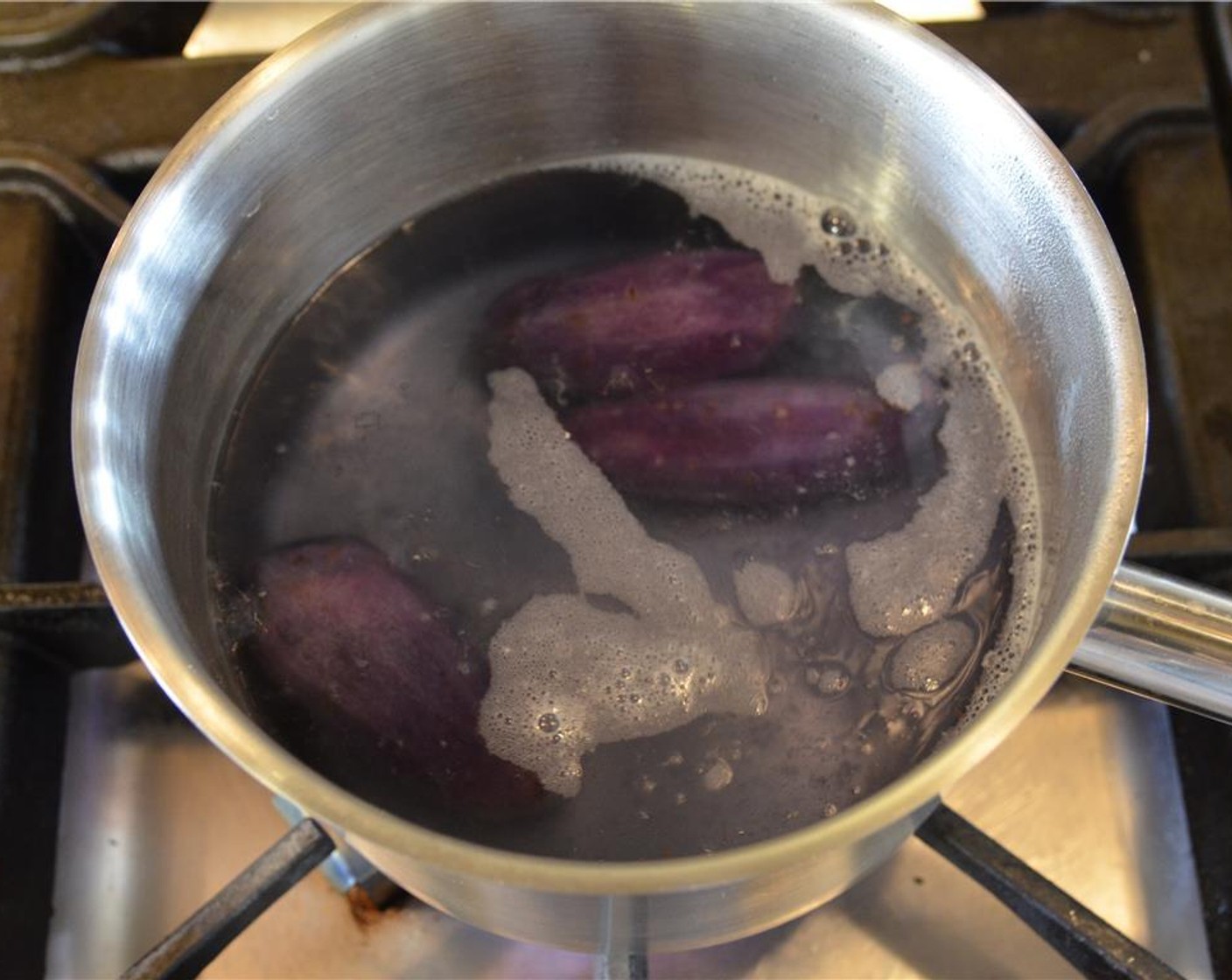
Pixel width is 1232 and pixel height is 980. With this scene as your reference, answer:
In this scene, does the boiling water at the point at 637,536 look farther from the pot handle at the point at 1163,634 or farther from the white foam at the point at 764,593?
the pot handle at the point at 1163,634

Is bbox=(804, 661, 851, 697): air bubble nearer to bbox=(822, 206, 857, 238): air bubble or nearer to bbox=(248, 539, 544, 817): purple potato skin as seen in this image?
bbox=(248, 539, 544, 817): purple potato skin

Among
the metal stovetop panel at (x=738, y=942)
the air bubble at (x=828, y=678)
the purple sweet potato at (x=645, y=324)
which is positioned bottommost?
the metal stovetop panel at (x=738, y=942)

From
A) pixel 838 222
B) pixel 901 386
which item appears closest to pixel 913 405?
pixel 901 386

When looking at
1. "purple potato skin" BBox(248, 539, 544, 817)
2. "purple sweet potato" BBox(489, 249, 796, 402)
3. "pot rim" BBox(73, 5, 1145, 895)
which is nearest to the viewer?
"pot rim" BBox(73, 5, 1145, 895)

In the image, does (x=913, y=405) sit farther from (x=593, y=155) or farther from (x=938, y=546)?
(x=593, y=155)

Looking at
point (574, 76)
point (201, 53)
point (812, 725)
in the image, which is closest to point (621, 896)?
point (812, 725)

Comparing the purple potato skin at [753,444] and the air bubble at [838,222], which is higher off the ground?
the air bubble at [838,222]

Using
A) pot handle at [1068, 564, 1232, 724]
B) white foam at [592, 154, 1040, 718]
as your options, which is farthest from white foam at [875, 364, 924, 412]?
pot handle at [1068, 564, 1232, 724]

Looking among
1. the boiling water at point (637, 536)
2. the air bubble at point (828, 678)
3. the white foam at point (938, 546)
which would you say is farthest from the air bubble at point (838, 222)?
the air bubble at point (828, 678)

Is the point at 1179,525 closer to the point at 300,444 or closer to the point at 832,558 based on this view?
the point at 832,558
